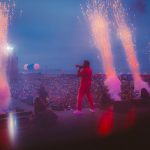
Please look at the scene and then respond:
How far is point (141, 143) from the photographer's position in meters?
7.62

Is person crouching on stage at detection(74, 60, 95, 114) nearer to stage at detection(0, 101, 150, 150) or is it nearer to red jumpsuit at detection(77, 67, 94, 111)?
red jumpsuit at detection(77, 67, 94, 111)

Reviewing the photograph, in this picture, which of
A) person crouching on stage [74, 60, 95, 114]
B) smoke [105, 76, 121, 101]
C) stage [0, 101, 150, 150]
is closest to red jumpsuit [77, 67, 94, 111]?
person crouching on stage [74, 60, 95, 114]

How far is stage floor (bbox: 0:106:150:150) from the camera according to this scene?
25.2 feet

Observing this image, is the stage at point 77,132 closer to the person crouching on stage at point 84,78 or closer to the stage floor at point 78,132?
the stage floor at point 78,132

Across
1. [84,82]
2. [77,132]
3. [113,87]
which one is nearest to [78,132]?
[77,132]

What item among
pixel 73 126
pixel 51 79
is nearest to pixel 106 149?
pixel 73 126

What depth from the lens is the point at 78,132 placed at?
9320 millimetres

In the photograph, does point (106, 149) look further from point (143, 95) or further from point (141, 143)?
point (143, 95)

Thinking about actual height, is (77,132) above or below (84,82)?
below

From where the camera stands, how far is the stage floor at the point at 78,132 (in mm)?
7676

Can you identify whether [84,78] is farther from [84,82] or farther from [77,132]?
[77,132]

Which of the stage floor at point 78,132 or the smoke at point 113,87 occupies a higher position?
the smoke at point 113,87

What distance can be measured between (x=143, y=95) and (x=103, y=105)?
2.35 metres

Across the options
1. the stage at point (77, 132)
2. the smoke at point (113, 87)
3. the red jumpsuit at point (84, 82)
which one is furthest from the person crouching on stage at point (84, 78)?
the smoke at point (113, 87)
